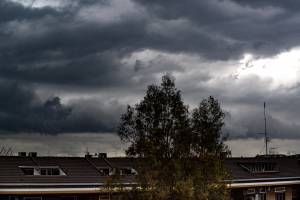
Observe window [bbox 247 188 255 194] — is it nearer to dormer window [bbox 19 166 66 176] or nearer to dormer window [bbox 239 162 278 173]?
dormer window [bbox 239 162 278 173]

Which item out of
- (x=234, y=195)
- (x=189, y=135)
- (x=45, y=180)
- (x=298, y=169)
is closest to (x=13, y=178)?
(x=45, y=180)

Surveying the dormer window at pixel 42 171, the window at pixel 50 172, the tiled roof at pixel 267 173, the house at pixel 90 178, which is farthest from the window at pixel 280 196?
the window at pixel 50 172

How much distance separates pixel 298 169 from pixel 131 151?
170 ft

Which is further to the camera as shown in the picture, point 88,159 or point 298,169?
point 298,169

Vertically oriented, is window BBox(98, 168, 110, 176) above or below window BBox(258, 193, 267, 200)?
above

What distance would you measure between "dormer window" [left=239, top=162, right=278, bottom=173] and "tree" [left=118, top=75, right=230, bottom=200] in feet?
128

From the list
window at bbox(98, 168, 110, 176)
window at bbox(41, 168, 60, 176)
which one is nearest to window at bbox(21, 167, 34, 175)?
window at bbox(41, 168, 60, 176)

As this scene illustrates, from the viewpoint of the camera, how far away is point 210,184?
34000 millimetres

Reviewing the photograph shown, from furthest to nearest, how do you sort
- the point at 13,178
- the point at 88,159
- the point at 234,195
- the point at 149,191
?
the point at 234,195 → the point at 88,159 → the point at 13,178 → the point at 149,191

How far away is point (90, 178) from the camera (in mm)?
55344

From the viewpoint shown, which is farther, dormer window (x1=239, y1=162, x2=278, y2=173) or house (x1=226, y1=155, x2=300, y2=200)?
dormer window (x1=239, y1=162, x2=278, y2=173)

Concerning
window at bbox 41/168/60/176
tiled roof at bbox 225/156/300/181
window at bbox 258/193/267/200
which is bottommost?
window at bbox 258/193/267/200

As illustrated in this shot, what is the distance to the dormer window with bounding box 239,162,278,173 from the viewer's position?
72450mm

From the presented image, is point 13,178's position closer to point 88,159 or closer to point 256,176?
point 88,159
